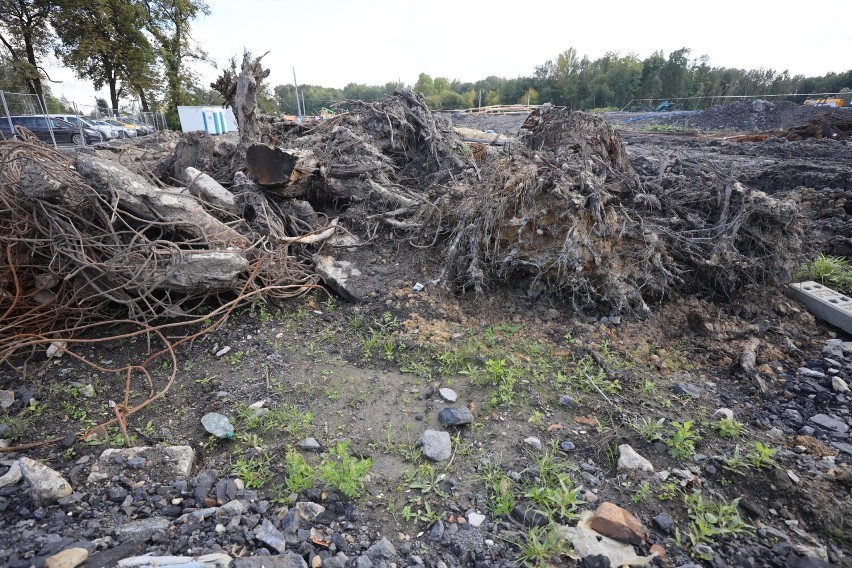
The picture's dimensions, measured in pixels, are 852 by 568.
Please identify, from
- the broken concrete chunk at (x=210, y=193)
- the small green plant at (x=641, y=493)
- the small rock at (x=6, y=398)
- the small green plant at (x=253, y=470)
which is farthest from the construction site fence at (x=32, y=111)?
the small green plant at (x=641, y=493)

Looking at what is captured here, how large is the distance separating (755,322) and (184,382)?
179 inches

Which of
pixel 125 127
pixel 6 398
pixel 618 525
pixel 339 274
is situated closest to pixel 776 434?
pixel 618 525

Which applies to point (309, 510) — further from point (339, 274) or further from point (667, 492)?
point (339, 274)

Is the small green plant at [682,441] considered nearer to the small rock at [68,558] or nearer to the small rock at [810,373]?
the small rock at [810,373]

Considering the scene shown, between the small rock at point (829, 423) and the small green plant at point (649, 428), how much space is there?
927mm

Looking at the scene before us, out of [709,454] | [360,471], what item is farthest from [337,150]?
[709,454]

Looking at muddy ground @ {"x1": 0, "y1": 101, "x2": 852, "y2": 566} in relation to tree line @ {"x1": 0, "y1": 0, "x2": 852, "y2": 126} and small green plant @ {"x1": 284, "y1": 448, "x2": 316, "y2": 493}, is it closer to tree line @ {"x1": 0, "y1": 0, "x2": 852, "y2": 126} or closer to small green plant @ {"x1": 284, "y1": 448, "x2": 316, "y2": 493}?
small green plant @ {"x1": 284, "y1": 448, "x2": 316, "y2": 493}

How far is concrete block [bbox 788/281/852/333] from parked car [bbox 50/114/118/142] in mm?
18807

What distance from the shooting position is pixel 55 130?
1360cm

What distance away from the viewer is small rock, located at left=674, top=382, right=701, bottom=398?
2795mm

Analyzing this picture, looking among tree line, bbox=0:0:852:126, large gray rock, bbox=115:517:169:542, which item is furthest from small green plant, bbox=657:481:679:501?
tree line, bbox=0:0:852:126

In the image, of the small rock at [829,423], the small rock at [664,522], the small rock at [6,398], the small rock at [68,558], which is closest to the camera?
the small rock at [68,558]

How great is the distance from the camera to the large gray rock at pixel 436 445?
2.33 meters

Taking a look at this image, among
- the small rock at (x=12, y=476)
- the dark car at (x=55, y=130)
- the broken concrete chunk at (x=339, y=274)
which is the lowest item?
the small rock at (x=12, y=476)
